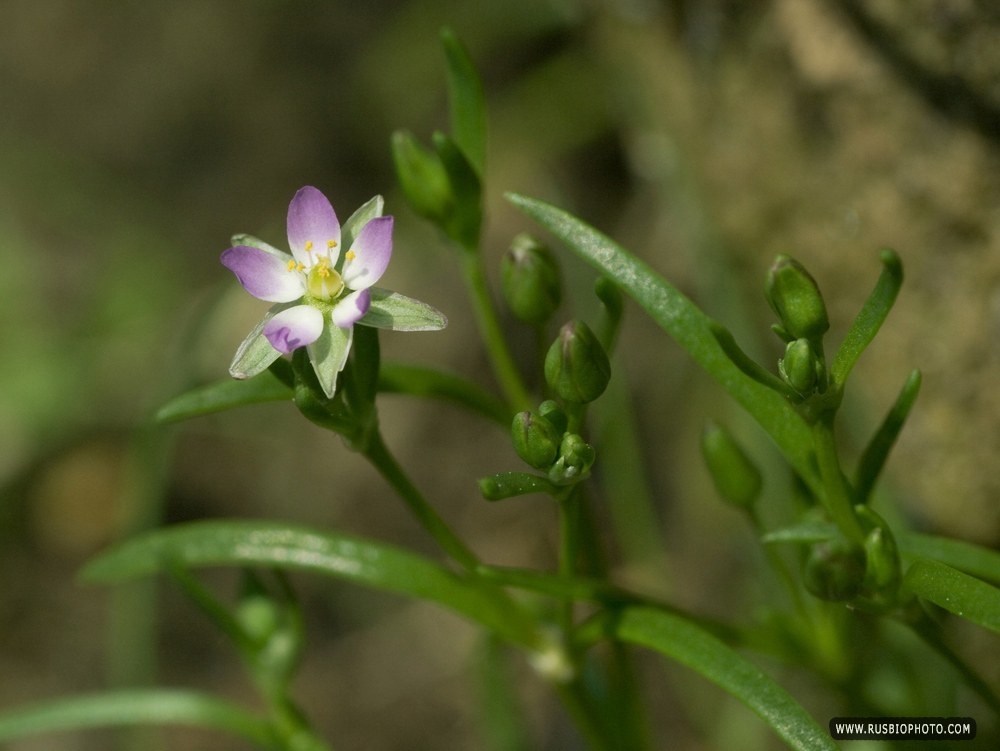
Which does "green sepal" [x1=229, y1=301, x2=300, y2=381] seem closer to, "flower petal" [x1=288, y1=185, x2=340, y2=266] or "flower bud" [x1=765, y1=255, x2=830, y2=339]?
"flower petal" [x1=288, y1=185, x2=340, y2=266]

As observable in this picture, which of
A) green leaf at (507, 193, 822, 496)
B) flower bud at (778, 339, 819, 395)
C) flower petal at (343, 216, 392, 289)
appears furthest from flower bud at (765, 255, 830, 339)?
flower petal at (343, 216, 392, 289)

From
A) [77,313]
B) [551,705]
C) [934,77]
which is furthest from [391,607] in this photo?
[934,77]

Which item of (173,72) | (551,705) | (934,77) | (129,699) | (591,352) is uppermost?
(173,72)

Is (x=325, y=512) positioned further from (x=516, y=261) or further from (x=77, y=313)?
(x=516, y=261)

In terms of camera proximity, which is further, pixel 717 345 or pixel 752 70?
pixel 752 70

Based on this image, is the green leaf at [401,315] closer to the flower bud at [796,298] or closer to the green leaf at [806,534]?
the flower bud at [796,298]

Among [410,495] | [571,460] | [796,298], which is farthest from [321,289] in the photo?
[796,298]

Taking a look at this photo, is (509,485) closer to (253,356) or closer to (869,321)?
(253,356)
